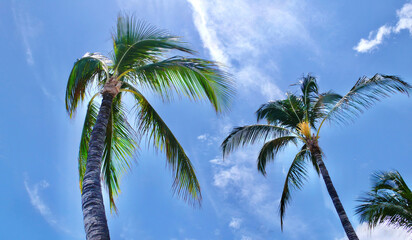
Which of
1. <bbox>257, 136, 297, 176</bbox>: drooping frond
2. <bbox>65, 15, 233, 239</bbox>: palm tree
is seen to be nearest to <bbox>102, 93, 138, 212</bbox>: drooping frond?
<bbox>65, 15, 233, 239</bbox>: palm tree

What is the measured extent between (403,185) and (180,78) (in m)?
8.16

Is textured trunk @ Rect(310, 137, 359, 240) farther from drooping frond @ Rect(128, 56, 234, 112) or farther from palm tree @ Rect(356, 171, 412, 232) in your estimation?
drooping frond @ Rect(128, 56, 234, 112)

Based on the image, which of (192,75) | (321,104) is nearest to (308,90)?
(321,104)

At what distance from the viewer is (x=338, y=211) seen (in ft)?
30.0

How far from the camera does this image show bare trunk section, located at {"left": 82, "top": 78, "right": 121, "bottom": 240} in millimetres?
3801

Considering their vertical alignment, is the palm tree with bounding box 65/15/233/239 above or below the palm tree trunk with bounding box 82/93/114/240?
above

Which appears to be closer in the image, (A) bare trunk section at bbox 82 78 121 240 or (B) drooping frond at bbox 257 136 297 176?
(A) bare trunk section at bbox 82 78 121 240

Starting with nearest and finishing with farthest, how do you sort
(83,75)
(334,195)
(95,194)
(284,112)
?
1. (95,194)
2. (83,75)
3. (334,195)
4. (284,112)

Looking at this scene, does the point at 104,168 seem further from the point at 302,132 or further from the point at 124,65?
the point at 302,132

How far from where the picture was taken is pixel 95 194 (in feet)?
14.2

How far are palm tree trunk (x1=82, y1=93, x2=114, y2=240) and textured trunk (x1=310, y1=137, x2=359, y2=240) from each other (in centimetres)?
728

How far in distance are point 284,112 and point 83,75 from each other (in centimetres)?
735

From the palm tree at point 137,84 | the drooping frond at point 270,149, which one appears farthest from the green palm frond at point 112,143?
the drooping frond at point 270,149

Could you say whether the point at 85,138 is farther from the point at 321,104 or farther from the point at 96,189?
the point at 321,104
